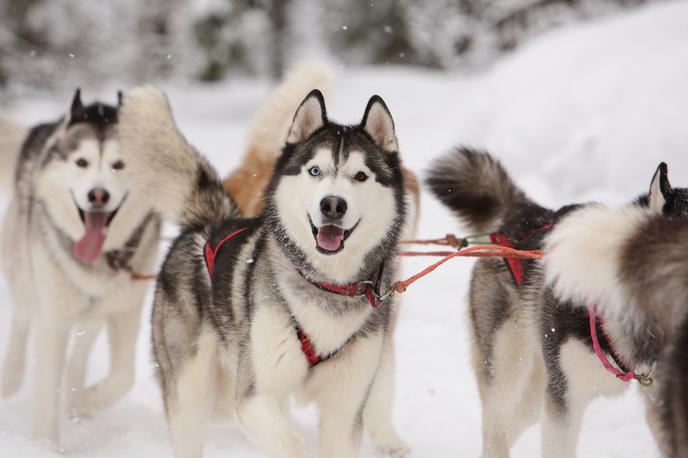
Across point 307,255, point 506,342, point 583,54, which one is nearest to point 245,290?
point 307,255

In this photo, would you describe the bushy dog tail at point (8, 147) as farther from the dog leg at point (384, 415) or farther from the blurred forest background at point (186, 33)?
the blurred forest background at point (186, 33)

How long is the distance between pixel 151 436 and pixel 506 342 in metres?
1.88

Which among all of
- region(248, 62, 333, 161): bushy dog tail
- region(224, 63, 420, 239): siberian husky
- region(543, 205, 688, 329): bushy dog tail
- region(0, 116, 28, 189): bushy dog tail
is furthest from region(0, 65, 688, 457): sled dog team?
region(248, 62, 333, 161): bushy dog tail

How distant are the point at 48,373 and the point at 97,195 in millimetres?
949

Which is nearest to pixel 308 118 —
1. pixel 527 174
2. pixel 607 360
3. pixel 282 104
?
pixel 607 360

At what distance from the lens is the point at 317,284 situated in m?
2.90

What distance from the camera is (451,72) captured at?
876 inches

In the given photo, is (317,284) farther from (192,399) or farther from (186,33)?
(186,33)

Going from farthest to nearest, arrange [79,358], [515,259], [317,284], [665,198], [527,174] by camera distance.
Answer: [527,174] < [79,358] < [515,259] < [317,284] < [665,198]

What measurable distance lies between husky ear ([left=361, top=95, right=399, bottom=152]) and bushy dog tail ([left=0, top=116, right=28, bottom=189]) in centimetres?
329

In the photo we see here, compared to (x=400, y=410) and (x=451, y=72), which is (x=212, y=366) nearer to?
(x=400, y=410)

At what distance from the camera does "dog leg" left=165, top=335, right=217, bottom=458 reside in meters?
3.32

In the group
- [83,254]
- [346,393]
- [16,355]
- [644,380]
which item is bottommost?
[16,355]

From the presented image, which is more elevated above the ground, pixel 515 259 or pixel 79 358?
pixel 515 259
